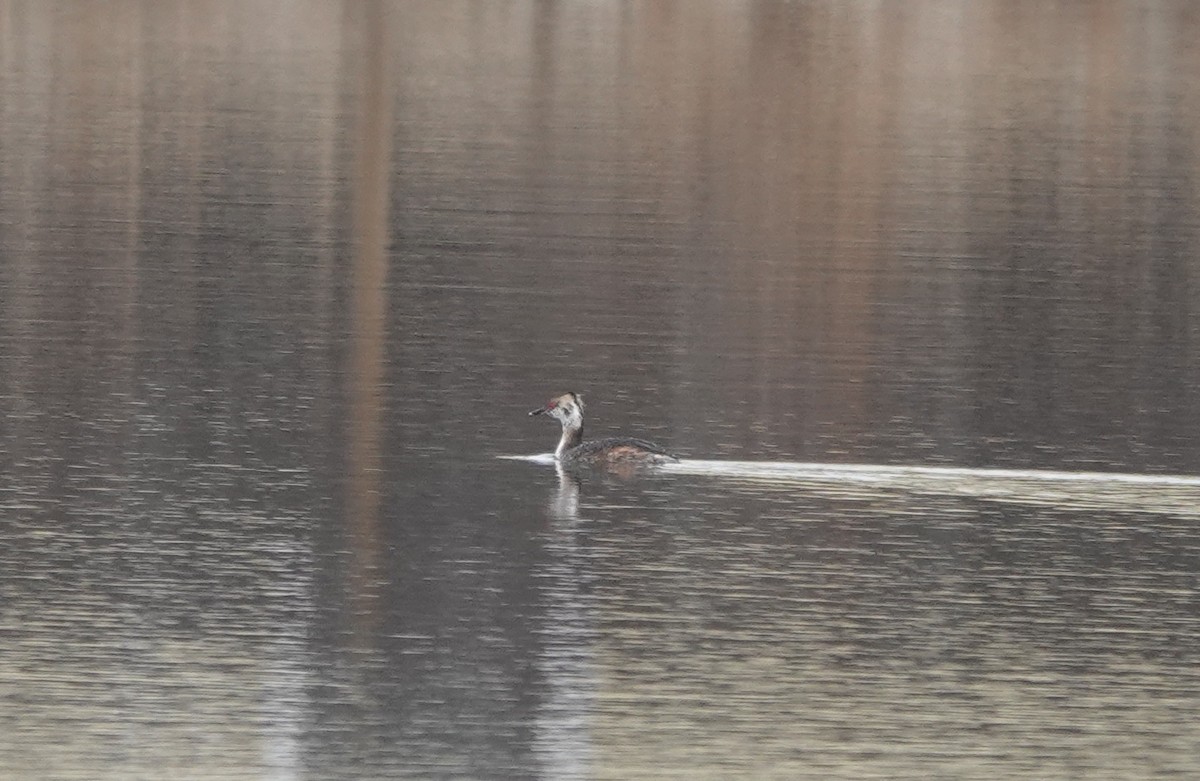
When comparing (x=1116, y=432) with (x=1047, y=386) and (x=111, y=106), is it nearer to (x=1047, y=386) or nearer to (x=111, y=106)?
(x=1047, y=386)

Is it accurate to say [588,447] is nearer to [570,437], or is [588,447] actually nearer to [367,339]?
[570,437]

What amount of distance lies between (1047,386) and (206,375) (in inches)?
337

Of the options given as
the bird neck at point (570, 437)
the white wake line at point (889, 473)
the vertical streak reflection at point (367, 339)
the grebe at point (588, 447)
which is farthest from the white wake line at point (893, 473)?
the vertical streak reflection at point (367, 339)

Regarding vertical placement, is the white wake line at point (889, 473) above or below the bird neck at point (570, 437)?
below

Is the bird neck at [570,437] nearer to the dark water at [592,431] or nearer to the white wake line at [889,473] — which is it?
the white wake line at [889,473]

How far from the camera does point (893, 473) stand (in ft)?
75.0

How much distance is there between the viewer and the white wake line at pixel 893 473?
2269 cm

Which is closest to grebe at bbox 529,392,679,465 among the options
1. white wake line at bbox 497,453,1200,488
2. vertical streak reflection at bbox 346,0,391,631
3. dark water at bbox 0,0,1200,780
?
white wake line at bbox 497,453,1200,488

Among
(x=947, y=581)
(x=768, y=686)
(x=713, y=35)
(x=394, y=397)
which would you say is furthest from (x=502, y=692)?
(x=713, y=35)

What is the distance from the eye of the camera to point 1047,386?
92.3ft

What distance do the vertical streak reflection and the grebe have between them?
63.0 inches

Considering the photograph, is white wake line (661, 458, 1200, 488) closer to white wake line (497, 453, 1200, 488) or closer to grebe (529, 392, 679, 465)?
white wake line (497, 453, 1200, 488)

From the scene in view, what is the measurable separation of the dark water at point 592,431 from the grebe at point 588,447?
276 millimetres

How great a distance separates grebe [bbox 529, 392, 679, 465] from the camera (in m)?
22.8
